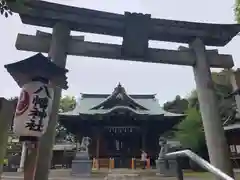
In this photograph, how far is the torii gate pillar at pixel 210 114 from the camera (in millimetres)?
5883

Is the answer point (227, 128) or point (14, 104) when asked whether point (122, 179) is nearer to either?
point (14, 104)

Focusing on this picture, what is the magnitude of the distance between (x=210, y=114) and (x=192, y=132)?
18.4m

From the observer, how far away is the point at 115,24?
21.9ft

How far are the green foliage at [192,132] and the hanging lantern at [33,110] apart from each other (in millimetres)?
20290

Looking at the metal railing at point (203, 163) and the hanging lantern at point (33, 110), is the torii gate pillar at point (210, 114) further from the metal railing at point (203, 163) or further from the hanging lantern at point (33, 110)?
the hanging lantern at point (33, 110)

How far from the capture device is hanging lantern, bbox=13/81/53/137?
4062 millimetres

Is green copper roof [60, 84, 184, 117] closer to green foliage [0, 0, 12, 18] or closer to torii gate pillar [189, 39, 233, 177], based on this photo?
torii gate pillar [189, 39, 233, 177]

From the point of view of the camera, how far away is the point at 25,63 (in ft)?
13.8

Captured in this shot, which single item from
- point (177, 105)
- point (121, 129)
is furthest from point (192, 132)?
point (177, 105)

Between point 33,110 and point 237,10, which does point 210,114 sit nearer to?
point 33,110

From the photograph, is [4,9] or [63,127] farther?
[63,127]

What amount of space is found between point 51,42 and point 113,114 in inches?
508

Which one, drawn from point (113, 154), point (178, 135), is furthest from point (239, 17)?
point (178, 135)

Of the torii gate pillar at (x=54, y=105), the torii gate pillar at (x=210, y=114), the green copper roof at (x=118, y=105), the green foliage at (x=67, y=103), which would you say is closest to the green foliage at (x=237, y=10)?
the torii gate pillar at (x=210, y=114)
